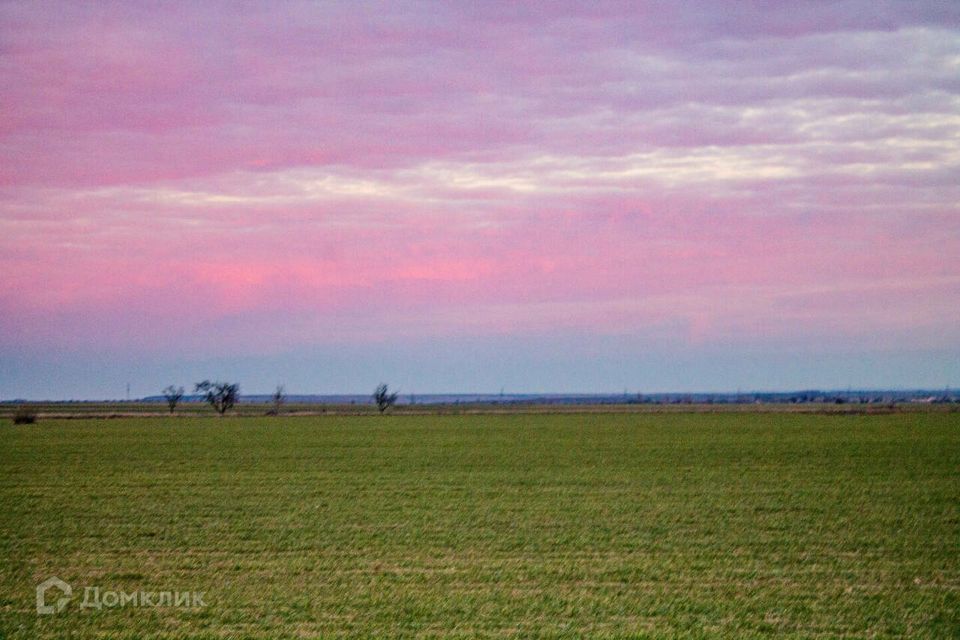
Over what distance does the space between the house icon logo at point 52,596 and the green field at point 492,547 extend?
6.8 inches

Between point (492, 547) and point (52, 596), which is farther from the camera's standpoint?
point (492, 547)

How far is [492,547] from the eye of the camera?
17641mm

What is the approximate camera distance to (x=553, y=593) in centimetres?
1394

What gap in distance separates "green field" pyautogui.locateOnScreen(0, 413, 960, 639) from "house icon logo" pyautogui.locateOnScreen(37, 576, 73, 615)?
0.17m

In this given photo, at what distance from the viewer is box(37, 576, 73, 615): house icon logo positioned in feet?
43.0

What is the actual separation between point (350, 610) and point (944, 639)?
7.75 meters

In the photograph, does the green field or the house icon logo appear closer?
the green field

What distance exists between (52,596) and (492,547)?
24.9 ft

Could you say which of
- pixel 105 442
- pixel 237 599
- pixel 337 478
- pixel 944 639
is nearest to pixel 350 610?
pixel 237 599

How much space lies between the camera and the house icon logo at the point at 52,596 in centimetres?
1310

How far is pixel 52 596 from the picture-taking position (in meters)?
13.8

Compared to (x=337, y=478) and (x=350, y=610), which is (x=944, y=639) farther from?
(x=337, y=478)

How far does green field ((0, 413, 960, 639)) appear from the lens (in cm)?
1257

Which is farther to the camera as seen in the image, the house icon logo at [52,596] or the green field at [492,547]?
the house icon logo at [52,596]
